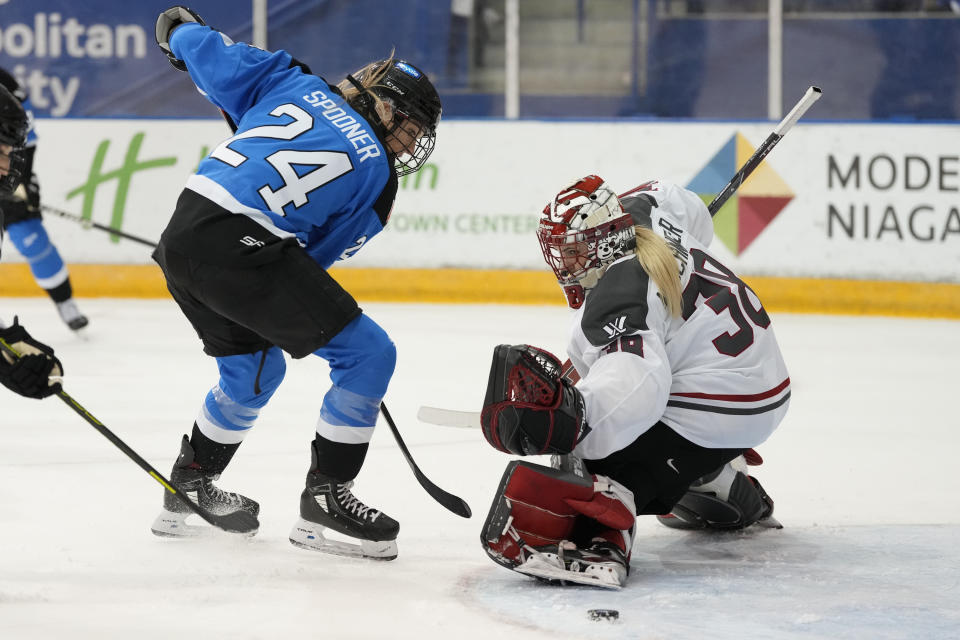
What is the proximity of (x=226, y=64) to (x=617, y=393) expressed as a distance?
949mm

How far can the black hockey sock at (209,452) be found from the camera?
248 cm

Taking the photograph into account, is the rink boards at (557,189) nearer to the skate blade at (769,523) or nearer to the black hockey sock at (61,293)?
the black hockey sock at (61,293)

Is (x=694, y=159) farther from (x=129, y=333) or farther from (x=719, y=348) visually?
(x=719, y=348)

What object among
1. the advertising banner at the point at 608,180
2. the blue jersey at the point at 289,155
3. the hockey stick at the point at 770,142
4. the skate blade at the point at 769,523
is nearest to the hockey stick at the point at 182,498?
the blue jersey at the point at 289,155

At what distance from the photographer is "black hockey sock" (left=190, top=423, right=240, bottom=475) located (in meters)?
2.48

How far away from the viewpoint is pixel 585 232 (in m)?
2.13

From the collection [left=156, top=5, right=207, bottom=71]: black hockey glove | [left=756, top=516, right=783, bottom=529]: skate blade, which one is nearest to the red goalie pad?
[left=756, top=516, right=783, bottom=529]: skate blade

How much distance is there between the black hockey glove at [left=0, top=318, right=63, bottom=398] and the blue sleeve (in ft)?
1.95

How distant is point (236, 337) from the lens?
236 cm

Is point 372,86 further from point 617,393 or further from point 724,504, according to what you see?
point 724,504

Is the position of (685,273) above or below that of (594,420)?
above

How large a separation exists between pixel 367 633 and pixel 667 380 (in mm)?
634

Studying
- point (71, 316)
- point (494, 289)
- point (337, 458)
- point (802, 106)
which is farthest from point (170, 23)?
point (494, 289)

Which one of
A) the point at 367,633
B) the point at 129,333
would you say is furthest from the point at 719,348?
the point at 129,333
